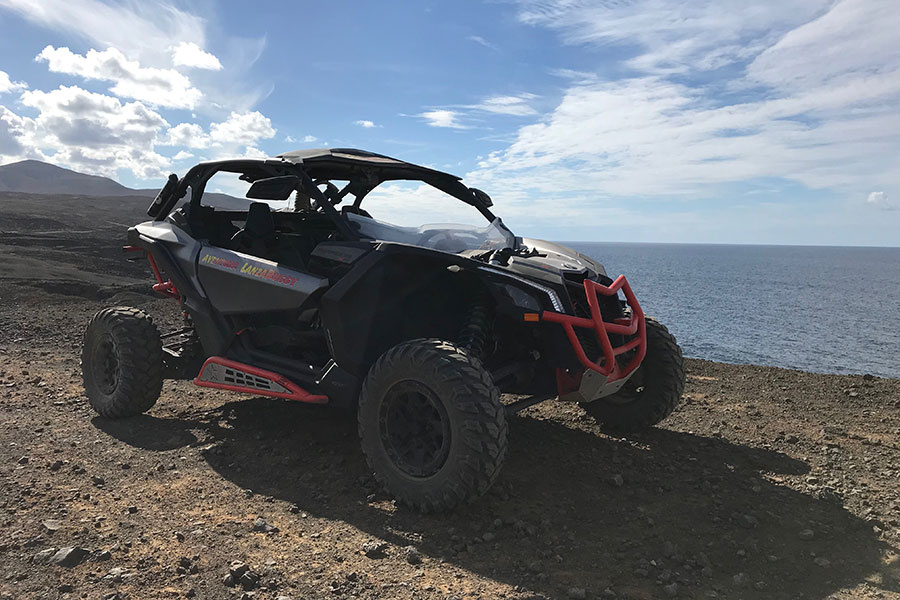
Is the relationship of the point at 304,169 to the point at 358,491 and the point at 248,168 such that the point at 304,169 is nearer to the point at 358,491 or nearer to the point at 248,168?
the point at 248,168

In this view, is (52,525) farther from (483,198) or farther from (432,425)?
(483,198)

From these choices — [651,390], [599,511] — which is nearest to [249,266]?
[599,511]

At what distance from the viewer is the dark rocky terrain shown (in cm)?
296

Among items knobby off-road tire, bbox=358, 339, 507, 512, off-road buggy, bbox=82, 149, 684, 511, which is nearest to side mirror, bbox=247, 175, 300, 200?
off-road buggy, bbox=82, 149, 684, 511

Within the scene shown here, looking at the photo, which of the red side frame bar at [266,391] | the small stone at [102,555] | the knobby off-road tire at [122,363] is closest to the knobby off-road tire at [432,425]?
the red side frame bar at [266,391]

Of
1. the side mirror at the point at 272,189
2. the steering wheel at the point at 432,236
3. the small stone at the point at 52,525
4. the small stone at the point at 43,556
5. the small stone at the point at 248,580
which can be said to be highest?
the side mirror at the point at 272,189

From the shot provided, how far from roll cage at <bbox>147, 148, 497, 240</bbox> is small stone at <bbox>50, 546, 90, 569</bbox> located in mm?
2542

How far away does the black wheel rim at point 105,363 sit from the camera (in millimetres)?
5641

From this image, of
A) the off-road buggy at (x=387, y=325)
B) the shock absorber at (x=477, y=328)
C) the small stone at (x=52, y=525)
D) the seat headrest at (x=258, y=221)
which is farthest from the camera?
the seat headrest at (x=258, y=221)

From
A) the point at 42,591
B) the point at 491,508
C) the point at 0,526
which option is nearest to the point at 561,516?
the point at 491,508

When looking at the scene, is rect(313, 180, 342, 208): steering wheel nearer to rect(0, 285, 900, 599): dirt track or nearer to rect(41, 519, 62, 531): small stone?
rect(0, 285, 900, 599): dirt track

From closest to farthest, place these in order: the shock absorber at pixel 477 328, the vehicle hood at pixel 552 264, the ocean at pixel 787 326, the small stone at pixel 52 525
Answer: the small stone at pixel 52 525
the vehicle hood at pixel 552 264
the shock absorber at pixel 477 328
the ocean at pixel 787 326

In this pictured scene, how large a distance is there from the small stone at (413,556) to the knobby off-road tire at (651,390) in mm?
2527

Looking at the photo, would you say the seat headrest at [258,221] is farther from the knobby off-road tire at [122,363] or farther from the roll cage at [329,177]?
the knobby off-road tire at [122,363]
